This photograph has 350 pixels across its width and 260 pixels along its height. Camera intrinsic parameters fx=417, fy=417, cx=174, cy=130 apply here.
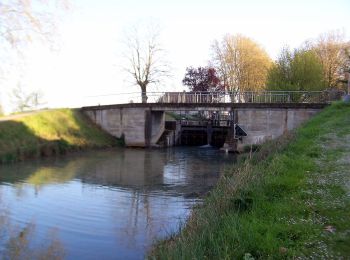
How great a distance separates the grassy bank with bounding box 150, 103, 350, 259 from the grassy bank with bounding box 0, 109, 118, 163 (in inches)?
753

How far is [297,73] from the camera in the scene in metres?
42.8

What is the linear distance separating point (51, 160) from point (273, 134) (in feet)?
57.8

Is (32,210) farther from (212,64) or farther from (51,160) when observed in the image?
(212,64)

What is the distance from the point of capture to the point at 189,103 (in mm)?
36281

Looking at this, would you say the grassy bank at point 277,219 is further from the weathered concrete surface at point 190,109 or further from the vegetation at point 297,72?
the vegetation at point 297,72

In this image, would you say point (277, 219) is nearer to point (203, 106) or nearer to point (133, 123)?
point (203, 106)

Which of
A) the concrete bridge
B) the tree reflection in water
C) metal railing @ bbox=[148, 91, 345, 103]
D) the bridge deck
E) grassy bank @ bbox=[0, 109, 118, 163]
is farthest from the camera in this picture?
metal railing @ bbox=[148, 91, 345, 103]

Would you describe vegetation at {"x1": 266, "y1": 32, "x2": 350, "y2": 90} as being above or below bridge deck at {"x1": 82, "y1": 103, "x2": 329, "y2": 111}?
above

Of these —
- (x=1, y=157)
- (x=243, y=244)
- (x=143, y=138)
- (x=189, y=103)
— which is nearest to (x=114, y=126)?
(x=143, y=138)

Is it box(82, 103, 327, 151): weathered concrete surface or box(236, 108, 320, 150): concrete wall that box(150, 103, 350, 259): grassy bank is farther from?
box(236, 108, 320, 150): concrete wall

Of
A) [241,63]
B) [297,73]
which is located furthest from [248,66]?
[297,73]

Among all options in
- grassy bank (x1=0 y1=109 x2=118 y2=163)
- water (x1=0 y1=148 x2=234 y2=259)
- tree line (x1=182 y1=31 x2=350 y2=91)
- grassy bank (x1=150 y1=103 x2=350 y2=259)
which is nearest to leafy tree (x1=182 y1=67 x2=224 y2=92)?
tree line (x1=182 y1=31 x2=350 y2=91)

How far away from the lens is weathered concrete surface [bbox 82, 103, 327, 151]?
110 ft

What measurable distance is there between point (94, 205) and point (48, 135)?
18.6 m
